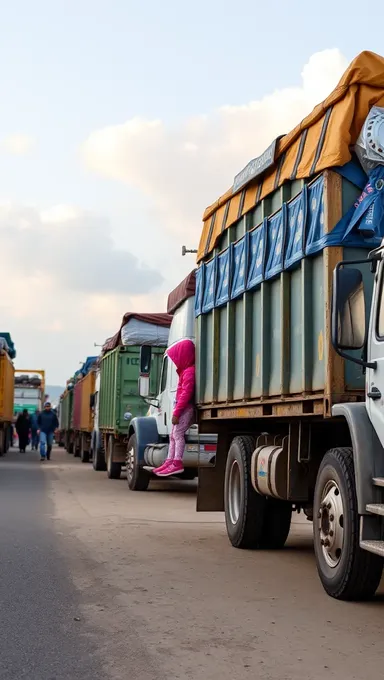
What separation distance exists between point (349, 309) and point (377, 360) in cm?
39

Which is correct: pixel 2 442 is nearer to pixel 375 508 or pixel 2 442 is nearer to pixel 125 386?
pixel 125 386

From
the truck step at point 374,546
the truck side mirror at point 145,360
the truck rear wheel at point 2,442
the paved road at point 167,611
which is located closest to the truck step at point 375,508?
the truck step at point 374,546

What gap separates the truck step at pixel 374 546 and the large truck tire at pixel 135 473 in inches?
419

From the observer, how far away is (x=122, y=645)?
5.18 m

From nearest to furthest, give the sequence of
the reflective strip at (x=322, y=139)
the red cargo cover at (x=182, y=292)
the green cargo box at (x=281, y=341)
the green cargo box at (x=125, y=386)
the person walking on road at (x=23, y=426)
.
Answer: the green cargo box at (x=281, y=341) → the reflective strip at (x=322, y=139) → the red cargo cover at (x=182, y=292) → the green cargo box at (x=125, y=386) → the person walking on road at (x=23, y=426)

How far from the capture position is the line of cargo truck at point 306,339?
6344 millimetres

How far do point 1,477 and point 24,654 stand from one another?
1601cm

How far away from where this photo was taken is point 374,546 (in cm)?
584

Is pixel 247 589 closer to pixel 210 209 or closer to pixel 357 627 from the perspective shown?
pixel 357 627

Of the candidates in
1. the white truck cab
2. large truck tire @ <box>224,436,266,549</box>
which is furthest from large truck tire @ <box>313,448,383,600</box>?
the white truck cab

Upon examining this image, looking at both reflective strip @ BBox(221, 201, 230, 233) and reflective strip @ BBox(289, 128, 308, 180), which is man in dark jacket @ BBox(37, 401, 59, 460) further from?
reflective strip @ BBox(289, 128, 308, 180)

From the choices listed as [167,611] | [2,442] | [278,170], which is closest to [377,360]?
[167,611]

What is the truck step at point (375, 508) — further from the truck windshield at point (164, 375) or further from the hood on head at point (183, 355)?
the truck windshield at point (164, 375)

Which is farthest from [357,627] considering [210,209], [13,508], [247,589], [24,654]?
[13,508]
